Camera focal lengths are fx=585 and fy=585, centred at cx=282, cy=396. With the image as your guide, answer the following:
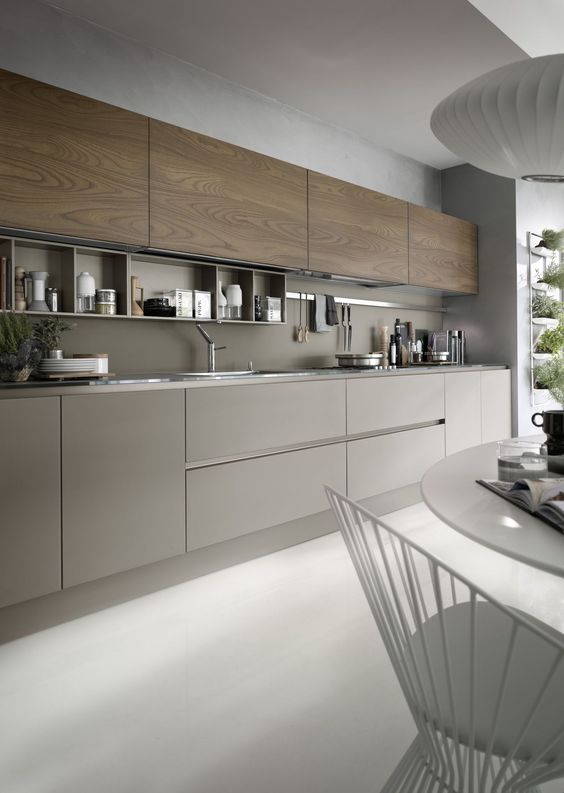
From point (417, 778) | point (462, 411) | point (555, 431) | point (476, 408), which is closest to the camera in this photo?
point (417, 778)

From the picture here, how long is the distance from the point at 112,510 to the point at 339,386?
5.02 ft

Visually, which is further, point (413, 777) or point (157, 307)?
point (157, 307)

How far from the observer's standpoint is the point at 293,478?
10.3 ft

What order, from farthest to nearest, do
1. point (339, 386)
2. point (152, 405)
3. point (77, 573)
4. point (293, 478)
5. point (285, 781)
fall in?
point (339, 386)
point (293, 478)
point (152, 405)
point (77, 573)
point (285, 781)

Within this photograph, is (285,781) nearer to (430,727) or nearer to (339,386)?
(430,727)

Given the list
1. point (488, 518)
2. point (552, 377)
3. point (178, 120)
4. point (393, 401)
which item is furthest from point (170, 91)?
point (552, 377)

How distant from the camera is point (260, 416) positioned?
9.73ft

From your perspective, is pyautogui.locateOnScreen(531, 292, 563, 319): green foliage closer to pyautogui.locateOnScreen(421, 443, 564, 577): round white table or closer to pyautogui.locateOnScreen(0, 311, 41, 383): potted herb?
pyautogui.locateOnScreen(421, 443, 564, 577): round white table

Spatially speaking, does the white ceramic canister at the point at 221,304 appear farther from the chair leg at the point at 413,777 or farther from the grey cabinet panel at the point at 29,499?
the chair leg at the point at 413,777

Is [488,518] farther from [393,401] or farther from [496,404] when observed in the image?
[496,404]

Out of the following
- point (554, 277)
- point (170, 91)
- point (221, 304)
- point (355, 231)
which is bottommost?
point (221, 304)

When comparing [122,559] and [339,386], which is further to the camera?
[339,386]

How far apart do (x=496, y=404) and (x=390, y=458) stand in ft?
4.88

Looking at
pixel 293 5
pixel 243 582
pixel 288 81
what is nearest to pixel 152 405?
pixel 243 582
